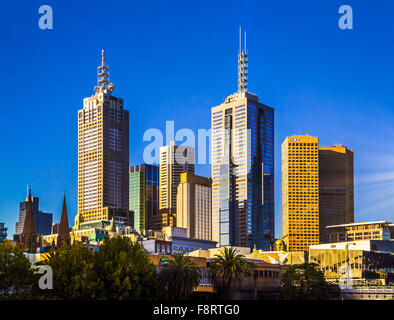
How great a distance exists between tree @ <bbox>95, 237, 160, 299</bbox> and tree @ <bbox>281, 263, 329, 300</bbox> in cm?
4644

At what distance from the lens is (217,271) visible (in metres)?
165

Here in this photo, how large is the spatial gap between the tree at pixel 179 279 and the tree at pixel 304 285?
34.7m

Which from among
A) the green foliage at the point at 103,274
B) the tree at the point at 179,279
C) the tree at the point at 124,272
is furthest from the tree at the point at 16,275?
the tree at the point at 179,279

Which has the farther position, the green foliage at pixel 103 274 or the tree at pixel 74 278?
the green foliage at pixel 103 274

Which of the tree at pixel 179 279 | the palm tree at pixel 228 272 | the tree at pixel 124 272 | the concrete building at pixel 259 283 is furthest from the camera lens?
the concrete building at pixel 259 283

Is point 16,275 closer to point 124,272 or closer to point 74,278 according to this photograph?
point 74,278

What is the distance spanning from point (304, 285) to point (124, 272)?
5864 cm

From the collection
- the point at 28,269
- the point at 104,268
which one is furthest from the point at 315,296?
the point at 28,269

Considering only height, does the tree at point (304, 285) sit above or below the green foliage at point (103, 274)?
below

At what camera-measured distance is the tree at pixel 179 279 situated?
479 feet

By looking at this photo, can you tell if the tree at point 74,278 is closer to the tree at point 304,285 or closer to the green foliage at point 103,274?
the green foliage at point 103,274
